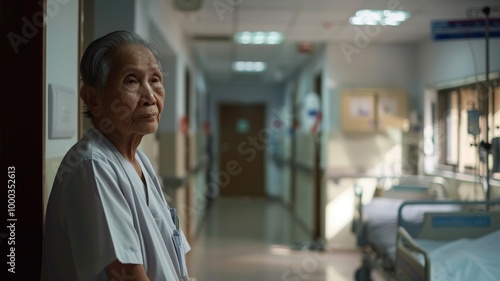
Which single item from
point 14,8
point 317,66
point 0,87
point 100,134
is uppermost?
point 317,66

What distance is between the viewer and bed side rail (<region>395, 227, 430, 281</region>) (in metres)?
2.51

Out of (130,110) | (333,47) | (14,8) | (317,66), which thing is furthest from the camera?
(317,66)

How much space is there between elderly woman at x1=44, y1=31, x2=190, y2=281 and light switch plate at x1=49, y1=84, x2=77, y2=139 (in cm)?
39

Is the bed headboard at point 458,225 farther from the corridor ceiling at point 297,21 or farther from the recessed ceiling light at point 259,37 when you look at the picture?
the recessed ceiling light at point 259,37

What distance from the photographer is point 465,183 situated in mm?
4906

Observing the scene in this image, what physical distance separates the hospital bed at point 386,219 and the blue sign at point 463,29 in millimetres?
1183

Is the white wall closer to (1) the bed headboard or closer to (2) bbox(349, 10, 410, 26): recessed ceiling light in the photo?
(1) the bed headboard

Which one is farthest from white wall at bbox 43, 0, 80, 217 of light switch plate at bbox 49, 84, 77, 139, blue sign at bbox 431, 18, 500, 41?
blue sign at bbox 431, 18, 500, 41

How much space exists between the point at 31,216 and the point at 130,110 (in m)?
0.53

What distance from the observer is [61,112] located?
1.82m

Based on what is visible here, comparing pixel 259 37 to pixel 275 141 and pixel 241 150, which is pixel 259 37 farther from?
pixel 241 150

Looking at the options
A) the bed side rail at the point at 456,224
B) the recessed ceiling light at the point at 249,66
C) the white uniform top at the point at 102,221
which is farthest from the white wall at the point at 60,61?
the recessed ceiling light at the point at 249,66

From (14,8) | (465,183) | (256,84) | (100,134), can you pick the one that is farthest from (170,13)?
(256,84)

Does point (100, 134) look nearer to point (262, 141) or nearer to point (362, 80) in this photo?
point (362, 80)
